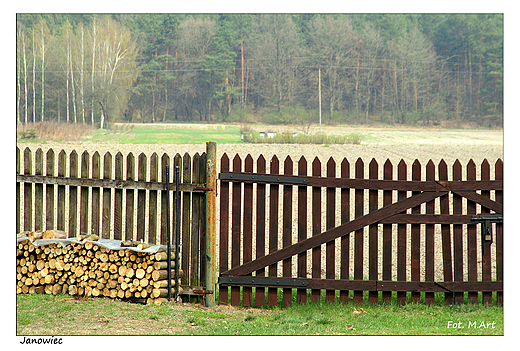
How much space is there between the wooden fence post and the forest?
189 ft

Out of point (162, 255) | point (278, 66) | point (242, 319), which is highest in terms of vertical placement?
point (278, 66)

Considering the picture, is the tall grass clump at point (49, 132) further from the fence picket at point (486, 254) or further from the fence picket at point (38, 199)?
the fence picket at point (486, 254)

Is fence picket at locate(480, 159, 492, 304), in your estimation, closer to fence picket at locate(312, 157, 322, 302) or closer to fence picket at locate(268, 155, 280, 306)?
fence picket at locate(312, 157, 322, 302)

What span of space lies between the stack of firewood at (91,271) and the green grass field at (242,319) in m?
0.14

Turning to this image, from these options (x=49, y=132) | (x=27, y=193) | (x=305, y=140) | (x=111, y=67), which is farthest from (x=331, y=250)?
(x=111, y=67)

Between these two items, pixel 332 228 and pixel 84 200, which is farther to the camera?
pixel 84 200

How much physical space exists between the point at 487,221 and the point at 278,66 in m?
66.1

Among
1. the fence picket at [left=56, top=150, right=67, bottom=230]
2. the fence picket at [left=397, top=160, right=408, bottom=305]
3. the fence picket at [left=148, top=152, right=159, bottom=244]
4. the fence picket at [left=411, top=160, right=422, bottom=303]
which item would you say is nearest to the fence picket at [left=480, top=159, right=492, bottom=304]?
the fence picket at [left=411, top=160, right=422, bottom=303]

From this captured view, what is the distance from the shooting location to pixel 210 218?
18.6 ft

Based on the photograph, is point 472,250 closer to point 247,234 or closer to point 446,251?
point 446,251

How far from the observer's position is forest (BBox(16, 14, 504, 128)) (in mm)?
64000

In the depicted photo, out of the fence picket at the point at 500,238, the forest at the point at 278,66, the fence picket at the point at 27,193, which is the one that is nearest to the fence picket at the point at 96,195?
the fence picket at the point at 27,193

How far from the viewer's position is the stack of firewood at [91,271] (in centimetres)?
563

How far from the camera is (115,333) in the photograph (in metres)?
4.87
